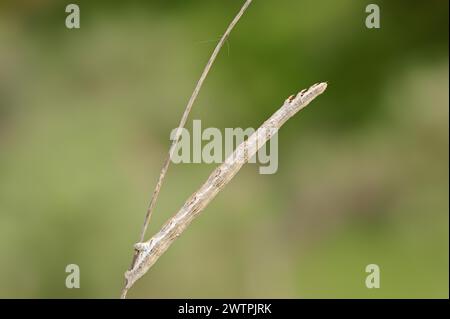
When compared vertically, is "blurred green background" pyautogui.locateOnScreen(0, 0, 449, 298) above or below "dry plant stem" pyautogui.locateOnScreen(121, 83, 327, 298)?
above

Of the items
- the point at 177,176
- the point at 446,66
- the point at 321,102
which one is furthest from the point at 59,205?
the point at 446,66

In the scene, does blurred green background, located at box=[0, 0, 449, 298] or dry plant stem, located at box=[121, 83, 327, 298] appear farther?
blurred green background, located at box=[0, 0, 449, 298]

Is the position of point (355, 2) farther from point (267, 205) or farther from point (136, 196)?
point (136, 196)

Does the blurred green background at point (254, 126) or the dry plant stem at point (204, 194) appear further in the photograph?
the blurred green background at point (254, 126)

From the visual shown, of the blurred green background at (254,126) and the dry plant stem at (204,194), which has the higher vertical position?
the blurred green background at (254,126)
